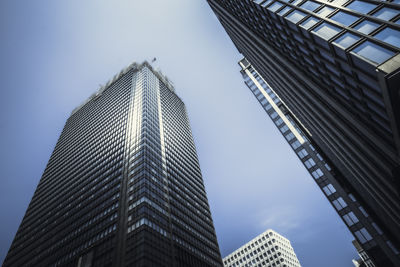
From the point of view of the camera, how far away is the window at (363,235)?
1784 inches

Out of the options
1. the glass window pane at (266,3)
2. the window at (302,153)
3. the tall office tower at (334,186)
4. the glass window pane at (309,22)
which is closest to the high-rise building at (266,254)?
the window at (302,153)

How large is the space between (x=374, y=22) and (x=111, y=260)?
2241 inches

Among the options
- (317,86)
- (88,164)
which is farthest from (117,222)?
(317,86)

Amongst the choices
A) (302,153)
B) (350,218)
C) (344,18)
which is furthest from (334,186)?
(344,18)

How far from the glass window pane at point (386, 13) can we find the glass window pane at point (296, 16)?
26.0ft

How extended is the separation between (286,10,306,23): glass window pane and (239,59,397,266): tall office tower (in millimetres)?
38823

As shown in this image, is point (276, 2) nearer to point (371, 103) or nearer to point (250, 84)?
point (371, 103)

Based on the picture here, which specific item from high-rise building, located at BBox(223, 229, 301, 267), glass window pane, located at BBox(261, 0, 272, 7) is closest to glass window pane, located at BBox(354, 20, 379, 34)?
glass window pane, located at BBox(261, 0, 272, 7)

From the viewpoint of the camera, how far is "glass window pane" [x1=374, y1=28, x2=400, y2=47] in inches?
606

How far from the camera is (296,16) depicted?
1003 inches

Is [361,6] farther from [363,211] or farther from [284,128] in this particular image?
[284,128]

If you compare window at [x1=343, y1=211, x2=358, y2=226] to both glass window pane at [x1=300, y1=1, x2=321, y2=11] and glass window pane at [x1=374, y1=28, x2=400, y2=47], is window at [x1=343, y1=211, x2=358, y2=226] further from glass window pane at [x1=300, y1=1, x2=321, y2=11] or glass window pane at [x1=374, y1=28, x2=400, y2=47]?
glass window pane at [x1=374, y1=28, x2=400, y2=47]

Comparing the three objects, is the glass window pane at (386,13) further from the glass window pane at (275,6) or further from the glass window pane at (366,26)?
the glass window pane at (275,6)

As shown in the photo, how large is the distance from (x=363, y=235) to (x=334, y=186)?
11266mm
